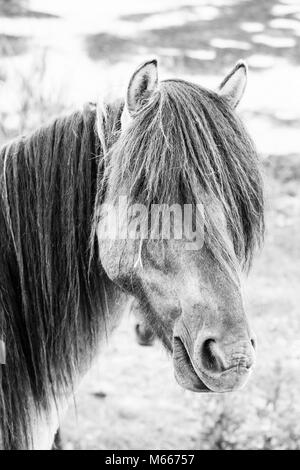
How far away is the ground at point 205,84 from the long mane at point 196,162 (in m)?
0.14

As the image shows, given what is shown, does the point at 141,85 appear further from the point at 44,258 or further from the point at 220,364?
the point at 220,364

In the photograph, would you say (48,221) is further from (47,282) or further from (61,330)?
(61,330)

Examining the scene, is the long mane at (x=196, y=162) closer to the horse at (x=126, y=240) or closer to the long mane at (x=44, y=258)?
the horse at (x=126, y=240)

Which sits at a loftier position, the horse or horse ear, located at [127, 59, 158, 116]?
horse ear, located at [127, 59, 158, 116]

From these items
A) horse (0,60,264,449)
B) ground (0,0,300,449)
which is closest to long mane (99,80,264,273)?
horse (0,60,264,449)

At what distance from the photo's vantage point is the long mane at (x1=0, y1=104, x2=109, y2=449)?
2.01 meters

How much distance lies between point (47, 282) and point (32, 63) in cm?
368

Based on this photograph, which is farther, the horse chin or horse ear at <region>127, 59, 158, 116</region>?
horse ear at <region>127, 59, 158, 116</region>

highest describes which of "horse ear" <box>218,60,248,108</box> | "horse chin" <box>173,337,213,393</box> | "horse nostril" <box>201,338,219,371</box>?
"horse ear" <box>218,60,248,108</box>

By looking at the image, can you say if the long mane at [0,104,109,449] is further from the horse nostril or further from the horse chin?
the horse nostril

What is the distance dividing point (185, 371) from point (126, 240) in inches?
15.9

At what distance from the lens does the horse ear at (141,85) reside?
1.80 m

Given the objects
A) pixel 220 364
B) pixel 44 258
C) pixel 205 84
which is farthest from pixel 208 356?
pixel 205 84

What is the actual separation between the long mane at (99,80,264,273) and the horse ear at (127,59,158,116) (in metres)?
0.02
